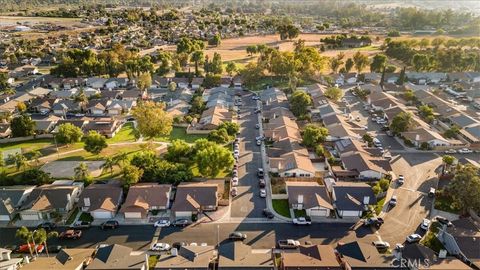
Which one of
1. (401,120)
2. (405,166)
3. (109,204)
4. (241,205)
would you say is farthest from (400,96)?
(109,204)

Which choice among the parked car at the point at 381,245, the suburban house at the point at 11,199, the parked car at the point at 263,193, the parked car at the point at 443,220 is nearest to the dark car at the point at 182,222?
the parked car at the point at 263,193

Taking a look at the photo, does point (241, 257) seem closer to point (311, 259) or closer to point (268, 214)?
point (311, 259)

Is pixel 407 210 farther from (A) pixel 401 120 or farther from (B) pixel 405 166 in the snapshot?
→ (A) pixel 401 120

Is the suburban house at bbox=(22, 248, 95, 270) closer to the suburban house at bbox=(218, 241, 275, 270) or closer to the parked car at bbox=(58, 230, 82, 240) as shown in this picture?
the parked car at bbox=(58, 230, 82, 240)

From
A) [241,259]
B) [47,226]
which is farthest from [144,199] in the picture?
[241,259]

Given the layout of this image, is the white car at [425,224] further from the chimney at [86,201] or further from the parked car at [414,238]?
the chimney at [86,201]

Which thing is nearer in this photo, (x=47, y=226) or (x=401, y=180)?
(x=47, y=226)

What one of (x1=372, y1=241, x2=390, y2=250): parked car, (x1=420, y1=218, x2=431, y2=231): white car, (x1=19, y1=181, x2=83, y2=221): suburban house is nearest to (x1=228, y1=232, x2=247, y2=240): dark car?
(x1=372, y1=241, x2=390, y2=250): parked car
